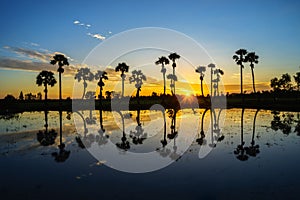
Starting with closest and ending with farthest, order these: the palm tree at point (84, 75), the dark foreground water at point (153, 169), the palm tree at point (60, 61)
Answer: the dark foreground water at point (153, 169) < the palm tree at point (60, 61) < the palm tree at point (84, 75)

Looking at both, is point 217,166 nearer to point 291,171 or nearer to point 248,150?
point 291,171

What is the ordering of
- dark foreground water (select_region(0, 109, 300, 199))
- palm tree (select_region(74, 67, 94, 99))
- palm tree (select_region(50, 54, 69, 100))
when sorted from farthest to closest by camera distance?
palm tree (select_region(74, 67, 94, 99)), palm tree (select_region(50, 54, 69, 100)), dark foreground water (select_region(0, 109, 300, 199))

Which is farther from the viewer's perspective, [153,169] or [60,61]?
[60,61]

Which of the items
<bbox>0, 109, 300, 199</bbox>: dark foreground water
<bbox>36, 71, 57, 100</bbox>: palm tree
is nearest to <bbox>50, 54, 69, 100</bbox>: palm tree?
<bbox>36, 71, 57, 100</bbox>: palm tree

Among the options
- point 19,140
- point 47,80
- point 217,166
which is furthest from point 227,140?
point 47,80

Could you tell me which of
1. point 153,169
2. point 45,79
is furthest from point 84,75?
point 153,169

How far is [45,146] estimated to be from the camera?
66.2 feet

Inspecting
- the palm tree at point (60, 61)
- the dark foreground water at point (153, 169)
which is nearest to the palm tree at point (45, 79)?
the palm tree at point (60, 61)

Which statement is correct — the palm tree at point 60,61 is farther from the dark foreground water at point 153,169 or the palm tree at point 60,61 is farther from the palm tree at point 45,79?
the dark foreground water at point 153,169

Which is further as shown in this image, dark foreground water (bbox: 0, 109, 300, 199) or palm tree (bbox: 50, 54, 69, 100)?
palm tree (bbox: 50, 54, 69, 100)

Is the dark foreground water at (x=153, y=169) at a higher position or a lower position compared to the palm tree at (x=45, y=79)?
lower

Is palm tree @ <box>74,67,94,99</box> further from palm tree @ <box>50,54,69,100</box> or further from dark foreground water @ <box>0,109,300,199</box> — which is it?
dark foreground water @ <box>0,109,300,199</box>

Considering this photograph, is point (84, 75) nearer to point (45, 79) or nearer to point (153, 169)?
point (45, 79)

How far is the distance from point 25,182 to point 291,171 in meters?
13.1
